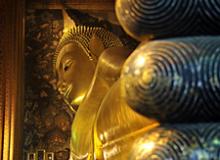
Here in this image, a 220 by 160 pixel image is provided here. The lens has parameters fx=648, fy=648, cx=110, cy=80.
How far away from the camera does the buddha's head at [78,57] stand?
233 cm

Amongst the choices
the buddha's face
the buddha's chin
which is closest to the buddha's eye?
the buddha's face

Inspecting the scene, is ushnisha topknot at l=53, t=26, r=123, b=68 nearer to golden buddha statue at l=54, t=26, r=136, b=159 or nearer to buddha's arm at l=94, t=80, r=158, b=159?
golden buddha statue at l=54, t=26, r=136, b=159

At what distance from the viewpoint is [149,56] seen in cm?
60

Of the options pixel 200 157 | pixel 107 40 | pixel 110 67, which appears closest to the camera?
pixel 200 157

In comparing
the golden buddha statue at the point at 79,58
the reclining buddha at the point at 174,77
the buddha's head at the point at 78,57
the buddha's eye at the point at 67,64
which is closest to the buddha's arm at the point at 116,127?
the reclining buddha at the point at 174,77

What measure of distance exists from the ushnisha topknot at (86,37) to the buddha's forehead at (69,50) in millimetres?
13

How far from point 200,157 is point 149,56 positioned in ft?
0.34

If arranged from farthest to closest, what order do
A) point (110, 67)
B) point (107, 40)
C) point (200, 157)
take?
point (107, 40), point (110, 67), point (200, 157)

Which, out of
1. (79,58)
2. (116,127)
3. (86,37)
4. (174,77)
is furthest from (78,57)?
(174,77)

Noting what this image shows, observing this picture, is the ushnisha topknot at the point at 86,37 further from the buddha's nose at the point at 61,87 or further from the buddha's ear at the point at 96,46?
the buddha's nose at the point at 61,87

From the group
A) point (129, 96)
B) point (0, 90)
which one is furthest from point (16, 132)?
point (129, 96)

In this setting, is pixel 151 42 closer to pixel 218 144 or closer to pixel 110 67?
pixel 218 144

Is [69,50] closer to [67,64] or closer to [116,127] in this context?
[67,64]

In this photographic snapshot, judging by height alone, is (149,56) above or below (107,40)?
below
